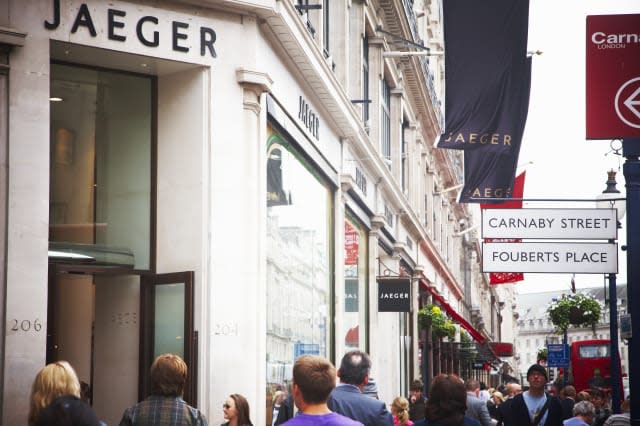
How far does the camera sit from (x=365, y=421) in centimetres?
827

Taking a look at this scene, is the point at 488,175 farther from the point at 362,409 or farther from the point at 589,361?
the point at 589,361

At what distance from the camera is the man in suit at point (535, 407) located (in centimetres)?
1133

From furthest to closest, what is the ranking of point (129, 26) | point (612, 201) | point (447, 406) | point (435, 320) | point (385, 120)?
point (435, 320) → point (385, 120) → point (612, 201) → point (129, 26) → point (447, 406)

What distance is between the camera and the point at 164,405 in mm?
7621

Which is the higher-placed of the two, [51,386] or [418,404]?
[51,386]

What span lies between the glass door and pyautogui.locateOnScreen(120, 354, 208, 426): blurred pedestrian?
4.83 metres

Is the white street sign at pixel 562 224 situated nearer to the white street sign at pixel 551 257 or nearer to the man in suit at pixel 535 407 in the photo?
the white street sign at pixel 551 257

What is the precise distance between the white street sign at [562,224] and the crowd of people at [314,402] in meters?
2.52

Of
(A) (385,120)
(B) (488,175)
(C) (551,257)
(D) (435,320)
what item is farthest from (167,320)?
(D) (435,320)

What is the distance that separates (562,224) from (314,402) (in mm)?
8825

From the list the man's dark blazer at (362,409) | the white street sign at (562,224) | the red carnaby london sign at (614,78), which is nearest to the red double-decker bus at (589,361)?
the white street sign at (562,224)

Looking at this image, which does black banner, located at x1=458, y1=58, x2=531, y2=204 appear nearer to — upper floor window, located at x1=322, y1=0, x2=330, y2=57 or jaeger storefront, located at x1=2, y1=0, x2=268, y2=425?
upper floor window, located at x1=322, y1=0, x2=330, y2=57

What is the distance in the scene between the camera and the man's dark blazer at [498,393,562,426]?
11305 mm

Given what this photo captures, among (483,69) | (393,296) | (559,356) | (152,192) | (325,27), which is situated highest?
(325,27)
